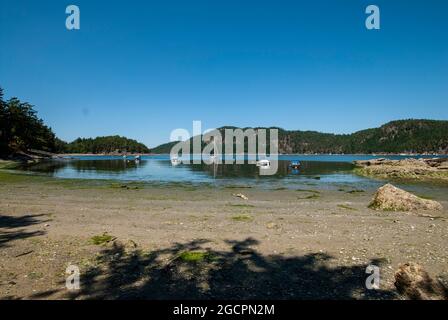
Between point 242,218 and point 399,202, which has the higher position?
point 399,202

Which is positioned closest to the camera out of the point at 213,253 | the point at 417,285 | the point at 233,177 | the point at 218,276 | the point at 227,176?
the point at 417,285

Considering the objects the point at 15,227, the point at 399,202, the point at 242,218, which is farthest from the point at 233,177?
the point at 15,227

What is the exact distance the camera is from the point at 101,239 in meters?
12.4

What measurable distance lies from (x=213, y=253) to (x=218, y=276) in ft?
6.83

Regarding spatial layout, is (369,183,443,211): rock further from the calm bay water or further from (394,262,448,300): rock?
the calm bay water

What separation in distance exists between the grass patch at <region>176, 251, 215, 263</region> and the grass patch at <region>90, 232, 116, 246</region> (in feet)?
11.7

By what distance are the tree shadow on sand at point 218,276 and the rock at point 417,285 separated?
401 mm

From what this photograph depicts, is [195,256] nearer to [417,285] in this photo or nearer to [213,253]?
[213,253]

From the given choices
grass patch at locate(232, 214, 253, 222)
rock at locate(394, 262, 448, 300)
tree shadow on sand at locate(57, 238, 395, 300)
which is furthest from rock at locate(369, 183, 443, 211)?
rock at locate(394, 262, 448, 300)

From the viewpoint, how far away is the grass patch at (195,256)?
10065mm

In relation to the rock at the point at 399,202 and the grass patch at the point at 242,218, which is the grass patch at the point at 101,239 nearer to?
the grass patch at the point at 242,218
